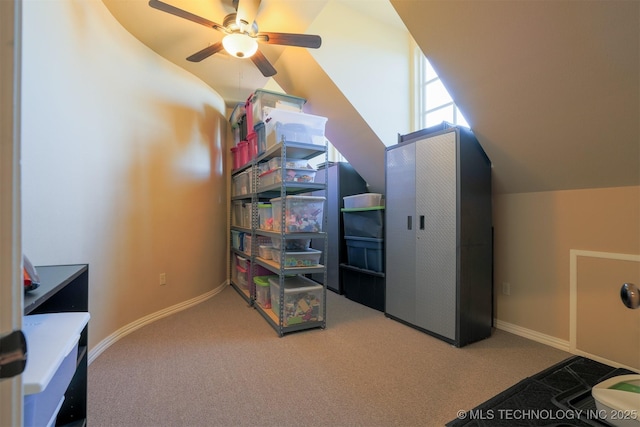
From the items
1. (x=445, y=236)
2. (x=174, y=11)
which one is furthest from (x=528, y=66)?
(x=174, y=11)

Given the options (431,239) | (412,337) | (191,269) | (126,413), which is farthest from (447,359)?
(191,269)

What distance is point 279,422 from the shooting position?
1.43 m

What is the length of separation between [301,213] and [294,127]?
815mm

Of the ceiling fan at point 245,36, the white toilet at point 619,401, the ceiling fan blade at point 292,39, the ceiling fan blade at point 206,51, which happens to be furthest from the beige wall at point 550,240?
the ceiling fan blade at point 206,51

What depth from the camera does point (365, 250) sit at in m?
3.36

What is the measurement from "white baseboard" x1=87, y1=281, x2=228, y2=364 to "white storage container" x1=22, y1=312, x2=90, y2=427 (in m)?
1.43

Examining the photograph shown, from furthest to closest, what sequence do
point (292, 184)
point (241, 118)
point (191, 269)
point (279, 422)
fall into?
point (241, 118) → point (191, 269) → point (292, 184) → point (279, 422)

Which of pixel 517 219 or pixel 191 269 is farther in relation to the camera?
pixel 191 269

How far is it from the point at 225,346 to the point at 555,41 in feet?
9.71

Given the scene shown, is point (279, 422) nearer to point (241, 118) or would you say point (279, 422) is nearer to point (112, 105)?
point (112, 105)

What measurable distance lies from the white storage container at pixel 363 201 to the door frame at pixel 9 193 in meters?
3.04

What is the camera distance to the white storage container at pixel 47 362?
0.60 metres

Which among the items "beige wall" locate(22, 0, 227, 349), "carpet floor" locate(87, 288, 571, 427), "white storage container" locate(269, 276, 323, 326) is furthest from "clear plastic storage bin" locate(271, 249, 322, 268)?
"beige wall" locate(22, 0, 227, 349)

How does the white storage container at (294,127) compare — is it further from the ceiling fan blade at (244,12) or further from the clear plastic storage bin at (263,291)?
the clear plastic storage bin at (263,291)
